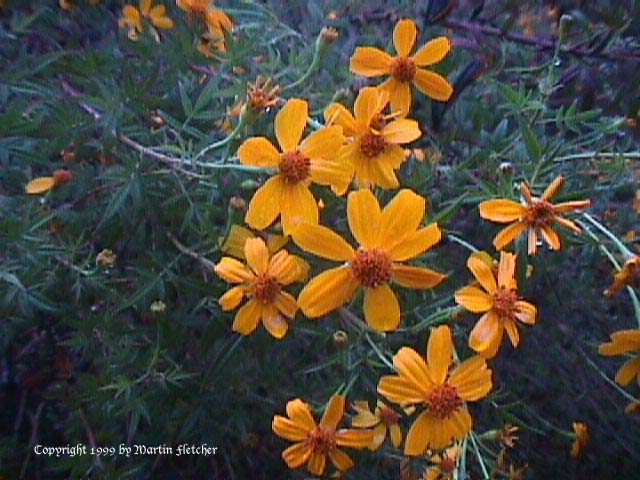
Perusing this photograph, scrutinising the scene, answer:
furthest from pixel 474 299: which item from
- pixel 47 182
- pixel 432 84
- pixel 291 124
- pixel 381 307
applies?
pixel 47 182

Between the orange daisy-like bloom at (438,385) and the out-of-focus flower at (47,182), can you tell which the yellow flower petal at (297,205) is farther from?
the out-of-focus flower at (47,182)

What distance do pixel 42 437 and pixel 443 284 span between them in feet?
3.22

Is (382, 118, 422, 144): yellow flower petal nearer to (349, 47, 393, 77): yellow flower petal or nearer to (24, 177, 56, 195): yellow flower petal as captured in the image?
(349, 47, 393, 77): yellow flower petal

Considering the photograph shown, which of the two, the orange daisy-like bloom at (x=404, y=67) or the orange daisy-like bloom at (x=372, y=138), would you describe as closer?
the orange daisy-like bloom at (x=372, y=138)

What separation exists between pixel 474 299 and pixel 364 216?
190 millimetres

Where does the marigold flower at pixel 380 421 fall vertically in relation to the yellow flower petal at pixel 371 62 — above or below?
below

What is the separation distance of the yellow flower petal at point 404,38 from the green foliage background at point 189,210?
118mm

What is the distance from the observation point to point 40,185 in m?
1.41

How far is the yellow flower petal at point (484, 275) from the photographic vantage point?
3.75 feet

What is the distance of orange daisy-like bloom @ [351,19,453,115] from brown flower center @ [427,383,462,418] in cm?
50

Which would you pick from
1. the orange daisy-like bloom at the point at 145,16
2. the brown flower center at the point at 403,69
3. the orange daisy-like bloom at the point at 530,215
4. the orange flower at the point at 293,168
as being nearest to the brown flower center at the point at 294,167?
the orange flower at the point at 293,168

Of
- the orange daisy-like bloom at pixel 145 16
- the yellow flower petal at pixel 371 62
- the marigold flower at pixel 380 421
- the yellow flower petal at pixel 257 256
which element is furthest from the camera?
the orange daisy-like bloom at pixel 145 16

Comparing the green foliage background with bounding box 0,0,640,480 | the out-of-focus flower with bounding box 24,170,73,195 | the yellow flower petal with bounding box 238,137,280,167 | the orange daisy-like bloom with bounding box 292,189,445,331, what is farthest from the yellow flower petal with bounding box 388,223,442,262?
the out-of-focus flower with bounding box 24,170,73,195

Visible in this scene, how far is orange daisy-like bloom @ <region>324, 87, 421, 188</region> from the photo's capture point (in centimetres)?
117
